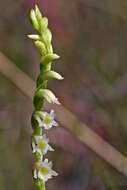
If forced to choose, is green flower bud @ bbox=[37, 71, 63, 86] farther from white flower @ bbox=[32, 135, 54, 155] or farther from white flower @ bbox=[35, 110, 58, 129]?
white flower @ bbox=[32, 135, 54, 155]

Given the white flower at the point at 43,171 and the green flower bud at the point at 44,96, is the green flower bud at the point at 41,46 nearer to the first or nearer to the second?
the green flower bud at the point at 44,96

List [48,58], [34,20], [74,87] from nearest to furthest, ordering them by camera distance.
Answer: [48,58] → [34,20] → [74,87]

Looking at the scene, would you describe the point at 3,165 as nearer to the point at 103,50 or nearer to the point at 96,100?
the point at 96,100

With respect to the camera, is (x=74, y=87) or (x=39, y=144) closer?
(x=39, y=144)

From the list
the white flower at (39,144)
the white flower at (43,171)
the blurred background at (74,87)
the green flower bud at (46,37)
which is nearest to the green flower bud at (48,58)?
the green flower bud at (46,37)

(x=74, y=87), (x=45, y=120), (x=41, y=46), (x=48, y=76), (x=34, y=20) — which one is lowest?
(x=45, y=120)

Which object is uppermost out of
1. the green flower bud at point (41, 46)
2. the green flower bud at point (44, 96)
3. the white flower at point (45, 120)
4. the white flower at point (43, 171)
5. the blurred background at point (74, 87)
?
the blurred background at point (74, 87)

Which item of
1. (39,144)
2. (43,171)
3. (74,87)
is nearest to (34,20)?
(39,144)

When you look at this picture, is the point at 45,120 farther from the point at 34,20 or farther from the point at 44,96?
the point at 34,20

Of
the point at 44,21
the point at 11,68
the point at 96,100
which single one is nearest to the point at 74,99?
the point at 96,100
